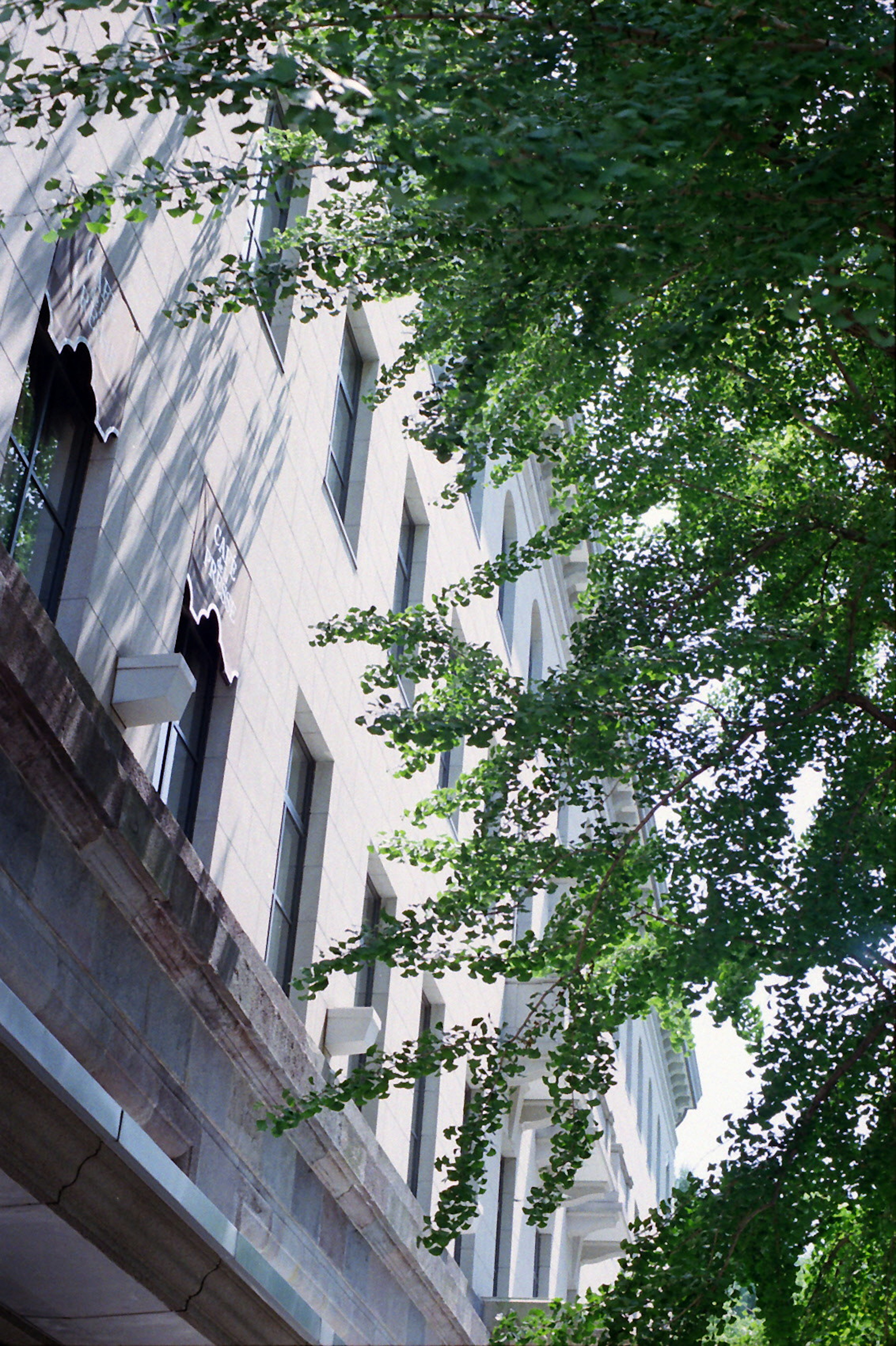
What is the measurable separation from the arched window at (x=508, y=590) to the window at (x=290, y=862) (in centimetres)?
968

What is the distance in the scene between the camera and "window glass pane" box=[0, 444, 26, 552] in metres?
8.81

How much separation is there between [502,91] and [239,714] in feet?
23.7

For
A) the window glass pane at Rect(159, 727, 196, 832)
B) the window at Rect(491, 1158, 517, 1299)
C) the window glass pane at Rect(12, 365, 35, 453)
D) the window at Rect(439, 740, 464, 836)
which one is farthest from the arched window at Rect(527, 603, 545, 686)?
the window glass pane at Rect(12, 365, 35, 453)

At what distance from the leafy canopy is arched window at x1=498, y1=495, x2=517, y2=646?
35.7 feet

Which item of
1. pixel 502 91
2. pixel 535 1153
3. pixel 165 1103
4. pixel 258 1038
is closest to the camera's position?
pixel 502 91

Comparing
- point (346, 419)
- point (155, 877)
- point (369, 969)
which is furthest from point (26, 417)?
point (369, 969)

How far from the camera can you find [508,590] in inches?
990

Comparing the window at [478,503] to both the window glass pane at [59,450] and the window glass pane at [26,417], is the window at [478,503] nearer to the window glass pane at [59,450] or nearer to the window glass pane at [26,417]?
the window glass pane at [59,450]

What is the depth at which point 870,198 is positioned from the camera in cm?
588

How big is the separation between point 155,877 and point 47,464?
8.29ft

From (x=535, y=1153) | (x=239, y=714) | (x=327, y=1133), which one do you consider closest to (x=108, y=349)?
(x=239, y=714)

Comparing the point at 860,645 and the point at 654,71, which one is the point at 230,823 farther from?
the point at 654,71

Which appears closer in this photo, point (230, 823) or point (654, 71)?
point (654, 71)

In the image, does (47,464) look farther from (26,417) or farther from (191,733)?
(191,733)
